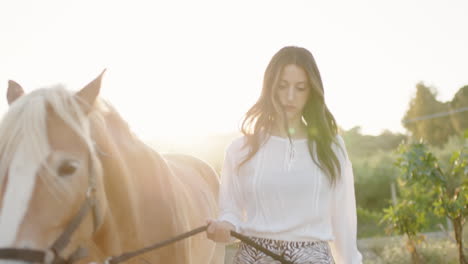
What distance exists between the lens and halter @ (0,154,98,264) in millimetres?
1759

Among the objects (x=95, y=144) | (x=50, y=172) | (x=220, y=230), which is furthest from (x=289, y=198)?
(x=50, y=172)

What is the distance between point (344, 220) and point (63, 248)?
1473 millimetres

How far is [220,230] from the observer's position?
2.62 m

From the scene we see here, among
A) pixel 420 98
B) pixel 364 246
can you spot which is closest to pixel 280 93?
pixel 364 246

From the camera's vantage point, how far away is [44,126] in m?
1.95

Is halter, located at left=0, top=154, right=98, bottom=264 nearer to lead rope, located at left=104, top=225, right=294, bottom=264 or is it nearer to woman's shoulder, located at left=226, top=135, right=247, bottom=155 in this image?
lead rope, located at left=104, top=225, right=294, bottom=264

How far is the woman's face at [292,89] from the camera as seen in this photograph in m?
2.71

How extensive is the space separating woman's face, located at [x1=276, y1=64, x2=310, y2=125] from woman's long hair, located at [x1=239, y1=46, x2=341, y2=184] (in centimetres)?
2

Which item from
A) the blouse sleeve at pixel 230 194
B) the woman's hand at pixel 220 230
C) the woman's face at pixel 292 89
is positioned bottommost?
the woman's hand at pixel 220 230

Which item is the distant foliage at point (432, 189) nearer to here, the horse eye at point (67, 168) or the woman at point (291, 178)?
the woman at point (291, 178)

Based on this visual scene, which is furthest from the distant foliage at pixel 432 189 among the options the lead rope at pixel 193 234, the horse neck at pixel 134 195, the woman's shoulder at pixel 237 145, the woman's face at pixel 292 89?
the horse neck at pixel 134 195

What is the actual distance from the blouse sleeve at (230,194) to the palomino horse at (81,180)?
30 centimetres

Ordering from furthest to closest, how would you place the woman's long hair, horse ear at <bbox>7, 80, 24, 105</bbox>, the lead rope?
the woman's long hair, horse ear at <bbox>7, 80, 24, 105</bbox>, the lead rope

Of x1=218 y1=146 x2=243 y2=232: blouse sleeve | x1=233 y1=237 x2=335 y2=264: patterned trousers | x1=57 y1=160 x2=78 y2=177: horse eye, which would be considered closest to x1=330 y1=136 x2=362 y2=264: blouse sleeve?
x1=233 y1=237 x2=335 y2=264: patterned trousers
